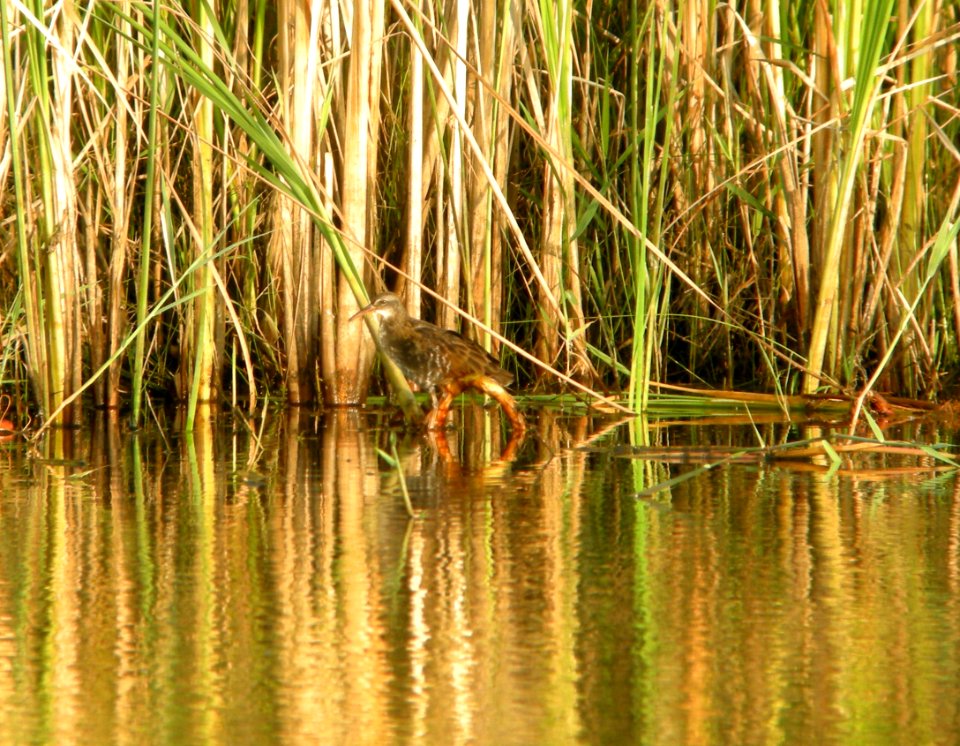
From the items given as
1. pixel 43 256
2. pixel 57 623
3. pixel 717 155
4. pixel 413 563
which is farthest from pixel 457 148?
pixel 57 623

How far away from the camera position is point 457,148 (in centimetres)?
576

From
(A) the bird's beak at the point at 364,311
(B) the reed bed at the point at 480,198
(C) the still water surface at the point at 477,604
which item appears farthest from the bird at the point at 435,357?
(C) the still water surface at the point at 477,604

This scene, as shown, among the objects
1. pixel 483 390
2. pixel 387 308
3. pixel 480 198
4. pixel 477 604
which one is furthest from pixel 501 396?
pixel 477 604

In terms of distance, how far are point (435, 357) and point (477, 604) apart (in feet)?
8.66

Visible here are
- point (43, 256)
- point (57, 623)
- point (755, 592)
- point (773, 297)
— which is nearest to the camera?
point (57, 623)

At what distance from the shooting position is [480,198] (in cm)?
586

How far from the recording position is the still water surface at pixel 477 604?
2.19 metres

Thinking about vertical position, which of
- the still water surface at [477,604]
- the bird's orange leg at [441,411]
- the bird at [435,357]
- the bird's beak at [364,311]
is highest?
the bird's beak at [364,311]

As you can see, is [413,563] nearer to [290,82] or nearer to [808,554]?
[808,554]

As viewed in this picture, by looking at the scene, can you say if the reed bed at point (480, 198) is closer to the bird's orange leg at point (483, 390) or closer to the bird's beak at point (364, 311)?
the bird's beak at point (364, 311)

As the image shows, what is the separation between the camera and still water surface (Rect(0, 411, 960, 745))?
2.19 m

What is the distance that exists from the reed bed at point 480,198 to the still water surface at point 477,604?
119 cm

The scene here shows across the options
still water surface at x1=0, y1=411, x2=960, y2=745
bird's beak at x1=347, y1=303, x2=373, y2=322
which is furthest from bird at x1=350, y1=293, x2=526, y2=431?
still water surface at x1=0, y1=411, x2=960, y2=745

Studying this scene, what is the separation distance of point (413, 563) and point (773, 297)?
10.7 ft
